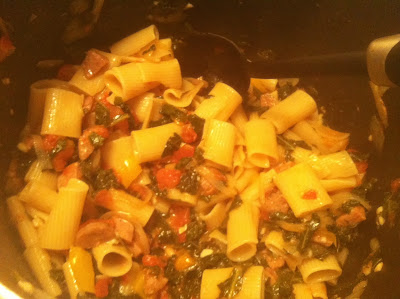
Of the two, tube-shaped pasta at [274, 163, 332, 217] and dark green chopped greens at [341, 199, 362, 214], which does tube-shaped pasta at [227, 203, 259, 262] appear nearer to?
tube-shaped pasta at [274, 163, 332, 217]

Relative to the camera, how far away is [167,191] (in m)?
2.71

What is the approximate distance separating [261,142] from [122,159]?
90cm

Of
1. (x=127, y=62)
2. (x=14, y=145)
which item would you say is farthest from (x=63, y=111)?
(x=127, y=62)

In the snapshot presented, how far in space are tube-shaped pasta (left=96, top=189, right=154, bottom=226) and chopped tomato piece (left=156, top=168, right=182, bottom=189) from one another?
0.19 m

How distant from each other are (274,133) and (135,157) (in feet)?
3.03

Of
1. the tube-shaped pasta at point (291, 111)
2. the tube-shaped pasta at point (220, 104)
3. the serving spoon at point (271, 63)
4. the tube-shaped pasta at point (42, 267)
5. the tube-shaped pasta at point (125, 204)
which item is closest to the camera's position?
the serving spoon at point (271, 63)

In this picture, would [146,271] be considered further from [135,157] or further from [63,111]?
[63,111]

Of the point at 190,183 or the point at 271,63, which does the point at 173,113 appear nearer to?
the point at 190,183

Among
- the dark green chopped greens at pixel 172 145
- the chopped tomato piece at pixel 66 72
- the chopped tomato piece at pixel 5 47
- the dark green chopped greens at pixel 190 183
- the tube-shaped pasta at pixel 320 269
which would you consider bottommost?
the tube-shaped pasta at pixel 320 269

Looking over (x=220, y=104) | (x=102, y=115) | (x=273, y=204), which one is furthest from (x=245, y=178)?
(x=102, y=115)

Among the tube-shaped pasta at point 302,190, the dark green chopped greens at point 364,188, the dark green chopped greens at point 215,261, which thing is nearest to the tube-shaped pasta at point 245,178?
the tube-shaped pasta at point 302,190

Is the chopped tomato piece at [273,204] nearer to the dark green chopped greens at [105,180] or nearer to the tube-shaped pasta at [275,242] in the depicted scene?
the tube-shaped pasta at [275,242]

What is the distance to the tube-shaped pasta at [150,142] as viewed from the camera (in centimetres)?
267

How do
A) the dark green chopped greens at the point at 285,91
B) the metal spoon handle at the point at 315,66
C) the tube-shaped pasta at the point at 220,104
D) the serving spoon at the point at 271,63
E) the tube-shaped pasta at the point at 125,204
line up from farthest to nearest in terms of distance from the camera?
1. the dark green chopped greens at the point at 285,91
2. the tube-shaped pasta at the point at 220,104
3. the tube-shaped pasta at the point at 125,204
4. the metal spoon handle at the point at 315,66
5. the serving spoon at the point at 271,63
